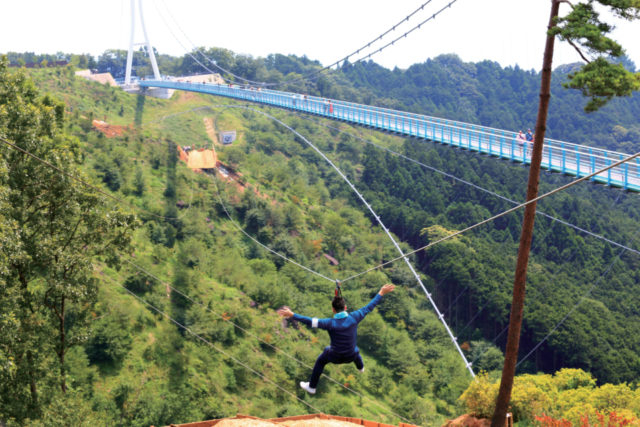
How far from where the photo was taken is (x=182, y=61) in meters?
88.1

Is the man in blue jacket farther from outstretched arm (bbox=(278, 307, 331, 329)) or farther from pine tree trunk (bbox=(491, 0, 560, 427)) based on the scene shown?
pine tree trunk (bbox=(491, 0, 560, 427))

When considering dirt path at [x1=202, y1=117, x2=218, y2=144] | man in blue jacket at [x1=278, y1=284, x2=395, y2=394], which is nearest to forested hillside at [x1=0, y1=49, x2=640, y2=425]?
dirt path at [x1=202, y1=117, x2=218, y2=144]

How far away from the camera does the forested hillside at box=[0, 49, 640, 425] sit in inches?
923

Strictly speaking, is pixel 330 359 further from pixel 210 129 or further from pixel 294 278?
pixel 210 129

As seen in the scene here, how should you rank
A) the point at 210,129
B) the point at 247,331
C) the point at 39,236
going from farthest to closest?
the point at 210,129 → the point at 247,331 → the point at 39,236

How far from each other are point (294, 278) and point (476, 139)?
725 inches

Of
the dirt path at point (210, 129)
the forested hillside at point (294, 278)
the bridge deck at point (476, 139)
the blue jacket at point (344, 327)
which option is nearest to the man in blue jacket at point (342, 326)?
the blue jacket at point (344, 327)

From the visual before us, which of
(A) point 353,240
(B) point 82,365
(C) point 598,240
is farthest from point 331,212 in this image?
(B) point 82,365

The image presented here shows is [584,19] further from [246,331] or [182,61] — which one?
[182,61]

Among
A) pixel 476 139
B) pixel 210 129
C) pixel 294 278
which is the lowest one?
pixel 294 278

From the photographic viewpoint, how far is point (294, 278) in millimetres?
38375

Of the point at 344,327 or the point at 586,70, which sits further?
the point at 586,70

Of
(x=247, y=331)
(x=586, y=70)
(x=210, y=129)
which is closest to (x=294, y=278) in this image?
(x=247, y=331)

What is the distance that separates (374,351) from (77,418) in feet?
79.8
